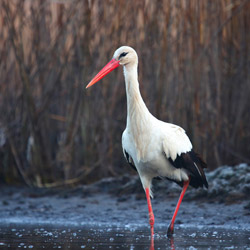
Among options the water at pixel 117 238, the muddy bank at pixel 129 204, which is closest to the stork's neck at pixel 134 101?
the water at pixel 117 238

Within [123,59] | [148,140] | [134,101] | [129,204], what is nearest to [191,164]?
[148,140]

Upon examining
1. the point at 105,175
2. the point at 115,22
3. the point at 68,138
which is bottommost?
the point at 105,175

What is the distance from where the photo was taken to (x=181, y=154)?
6.09 metres

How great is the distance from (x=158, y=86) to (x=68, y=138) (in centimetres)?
147

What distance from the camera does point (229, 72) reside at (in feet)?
27.5

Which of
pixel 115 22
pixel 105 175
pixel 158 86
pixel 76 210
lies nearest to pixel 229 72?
pixel 158 86

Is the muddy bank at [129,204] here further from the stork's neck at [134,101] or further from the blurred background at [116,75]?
the stork's neck at [134,101]

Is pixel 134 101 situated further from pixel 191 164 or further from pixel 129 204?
pixel 129 204

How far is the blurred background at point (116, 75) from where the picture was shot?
8164 mm

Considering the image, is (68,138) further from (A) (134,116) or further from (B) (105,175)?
(A) (134,116)

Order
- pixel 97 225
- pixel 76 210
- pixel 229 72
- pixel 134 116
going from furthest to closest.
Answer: pixel 229 72 → pixel 76 210 → pixel 97 225 → pixel 134 116

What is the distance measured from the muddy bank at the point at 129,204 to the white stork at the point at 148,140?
867mm

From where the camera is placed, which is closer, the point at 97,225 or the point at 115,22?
the point at 97,225

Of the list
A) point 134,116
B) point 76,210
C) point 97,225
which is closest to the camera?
point 134,116
